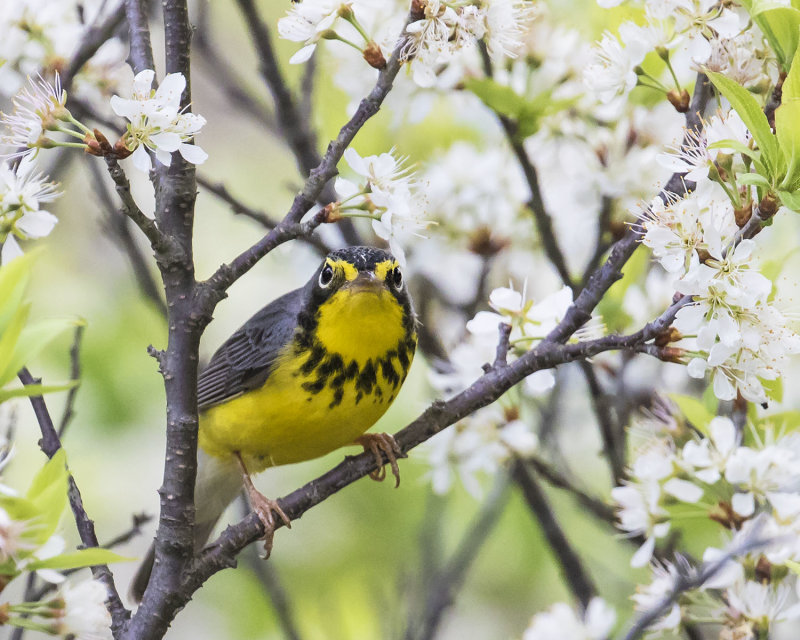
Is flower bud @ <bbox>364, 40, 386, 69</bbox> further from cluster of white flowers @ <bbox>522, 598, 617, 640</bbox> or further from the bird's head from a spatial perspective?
cluster of white flowers @ <bbox>522, 598, 617, 640</bbox>

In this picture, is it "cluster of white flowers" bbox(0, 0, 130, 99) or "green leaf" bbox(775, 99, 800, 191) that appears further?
"cluster of white flowers" bbox(0, 0, 130, 99)

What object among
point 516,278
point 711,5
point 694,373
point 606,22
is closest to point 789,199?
point 694,373

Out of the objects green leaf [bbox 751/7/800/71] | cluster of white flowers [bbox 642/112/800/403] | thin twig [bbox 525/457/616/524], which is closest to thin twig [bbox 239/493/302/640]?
thin twig [bbox 525/457/616/524]

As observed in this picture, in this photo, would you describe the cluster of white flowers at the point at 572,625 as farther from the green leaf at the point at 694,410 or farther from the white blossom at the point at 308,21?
the white blossom at the point at 308,21

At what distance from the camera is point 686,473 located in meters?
3.47

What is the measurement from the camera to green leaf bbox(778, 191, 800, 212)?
250 cm

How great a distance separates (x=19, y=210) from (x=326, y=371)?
1836 millimetres

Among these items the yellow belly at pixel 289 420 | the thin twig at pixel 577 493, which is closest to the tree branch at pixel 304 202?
the yellow belly at pixel 289 420

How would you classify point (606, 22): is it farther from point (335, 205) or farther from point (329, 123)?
point (335, 205)

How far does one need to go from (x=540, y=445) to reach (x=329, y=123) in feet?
7.08

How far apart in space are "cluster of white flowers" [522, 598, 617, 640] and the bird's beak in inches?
55.5

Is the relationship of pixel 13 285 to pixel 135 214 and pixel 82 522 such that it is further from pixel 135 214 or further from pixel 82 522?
pixel 82 522

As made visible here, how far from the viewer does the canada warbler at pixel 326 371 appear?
4324 mm

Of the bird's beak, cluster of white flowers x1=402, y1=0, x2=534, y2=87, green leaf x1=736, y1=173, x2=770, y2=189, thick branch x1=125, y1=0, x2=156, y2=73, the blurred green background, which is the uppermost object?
thick branch x1=125, y1=0, x2=156, y2=73
